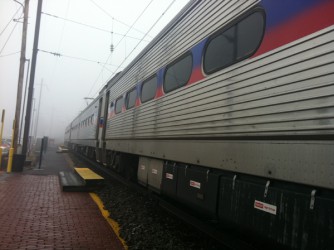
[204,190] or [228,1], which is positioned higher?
[228,1]

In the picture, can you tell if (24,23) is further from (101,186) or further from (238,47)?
(238,47)

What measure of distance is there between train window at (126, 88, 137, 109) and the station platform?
95.6 inches

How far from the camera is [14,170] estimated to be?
14484mm

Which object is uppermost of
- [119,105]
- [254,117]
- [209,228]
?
[119,105]

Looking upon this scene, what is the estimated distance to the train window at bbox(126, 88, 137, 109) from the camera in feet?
31.9

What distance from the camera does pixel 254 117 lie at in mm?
3941

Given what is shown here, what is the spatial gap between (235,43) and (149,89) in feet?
13.0

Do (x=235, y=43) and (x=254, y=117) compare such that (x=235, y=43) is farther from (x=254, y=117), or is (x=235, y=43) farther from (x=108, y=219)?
(x=108, y=219)

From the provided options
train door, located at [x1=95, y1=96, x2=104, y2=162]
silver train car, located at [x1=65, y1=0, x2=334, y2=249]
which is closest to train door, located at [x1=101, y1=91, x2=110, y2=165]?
train door, located at [x1=95, y1=96, x2=104, y2=162]

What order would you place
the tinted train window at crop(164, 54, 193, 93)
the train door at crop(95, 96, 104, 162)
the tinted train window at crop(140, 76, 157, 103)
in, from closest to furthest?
1. the tinted train window at crop(164, 54, 193, 93)
2. the tinted train window at crop(140, 76, 157, 103)
3. the train door at crop(95, 96, 104, 162)

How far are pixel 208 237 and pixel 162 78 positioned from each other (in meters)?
3.03

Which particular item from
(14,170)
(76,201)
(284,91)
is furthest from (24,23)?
(284,91)

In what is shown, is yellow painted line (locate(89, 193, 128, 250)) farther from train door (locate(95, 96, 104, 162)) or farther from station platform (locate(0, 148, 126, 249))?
train door (locate(95, 96, 104, 162))

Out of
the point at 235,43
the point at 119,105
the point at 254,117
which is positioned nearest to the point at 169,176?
the point at 235,43
